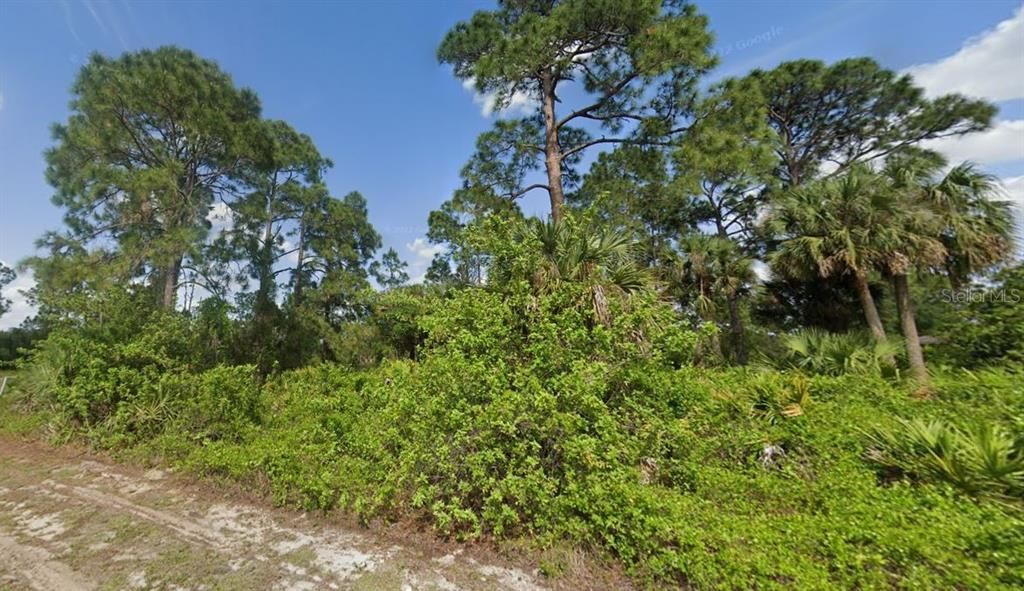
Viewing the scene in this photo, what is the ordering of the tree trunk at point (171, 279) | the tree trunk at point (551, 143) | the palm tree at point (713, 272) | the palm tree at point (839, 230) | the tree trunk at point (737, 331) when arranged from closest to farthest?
1. the palm tree at point (839, 230)
2. the tree trunk at point (551, 143)
3. the palm tree at point (713, 272)
4. the tree trunk at point (171, 279)
5. the tree trunk at point (737, 331)

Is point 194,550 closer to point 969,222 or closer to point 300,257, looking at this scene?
point 969,222

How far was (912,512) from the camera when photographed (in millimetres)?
2287

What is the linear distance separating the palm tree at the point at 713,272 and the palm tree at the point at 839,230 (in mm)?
1931

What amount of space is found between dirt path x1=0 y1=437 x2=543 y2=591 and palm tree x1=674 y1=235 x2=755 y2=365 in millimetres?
10054

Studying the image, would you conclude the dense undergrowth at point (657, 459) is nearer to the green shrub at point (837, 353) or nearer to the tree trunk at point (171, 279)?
the green shrub at point (837, 353)

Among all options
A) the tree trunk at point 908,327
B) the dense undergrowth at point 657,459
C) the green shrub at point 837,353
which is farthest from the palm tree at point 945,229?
the dense undergrowth at point 657,459

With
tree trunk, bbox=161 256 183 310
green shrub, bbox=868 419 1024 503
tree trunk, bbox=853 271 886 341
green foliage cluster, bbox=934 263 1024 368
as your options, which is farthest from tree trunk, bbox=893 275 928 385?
tree trunk, bbox=161 256 183 310

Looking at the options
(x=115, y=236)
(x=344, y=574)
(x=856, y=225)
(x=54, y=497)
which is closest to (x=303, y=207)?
(x=115, y=236)

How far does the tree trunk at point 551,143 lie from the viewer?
354 inches

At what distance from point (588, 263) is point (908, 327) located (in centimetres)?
740

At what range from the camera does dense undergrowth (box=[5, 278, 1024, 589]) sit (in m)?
2.11

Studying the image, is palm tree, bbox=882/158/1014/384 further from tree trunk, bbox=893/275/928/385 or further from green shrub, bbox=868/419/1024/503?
green shrub, bbox=868/419/1024/503

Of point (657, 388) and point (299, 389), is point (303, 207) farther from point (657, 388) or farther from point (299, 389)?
point (657, 388)

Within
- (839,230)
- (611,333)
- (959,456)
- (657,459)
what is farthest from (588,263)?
(839,230)
